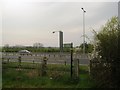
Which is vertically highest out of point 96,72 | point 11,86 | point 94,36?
point 94,36

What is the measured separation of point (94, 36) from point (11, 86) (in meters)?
4.37

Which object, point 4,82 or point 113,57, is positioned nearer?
point 113,57

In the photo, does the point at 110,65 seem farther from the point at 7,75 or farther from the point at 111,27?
the point at 7,75

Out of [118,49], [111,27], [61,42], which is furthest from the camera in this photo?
[61,42]

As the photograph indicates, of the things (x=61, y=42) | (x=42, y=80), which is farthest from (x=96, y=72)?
(x=61, y=42)

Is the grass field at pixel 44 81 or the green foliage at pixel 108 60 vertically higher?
the green foliage at pixel 108 60

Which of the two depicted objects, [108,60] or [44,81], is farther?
[44,81]

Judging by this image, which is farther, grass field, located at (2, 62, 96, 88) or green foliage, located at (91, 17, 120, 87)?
grass field, located at (2, 62, 96, 88)

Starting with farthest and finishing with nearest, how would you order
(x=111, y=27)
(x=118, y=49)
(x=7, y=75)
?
1. (x=7, y=75)
2. (x=111, y=27)
3. (x=118, y=49)

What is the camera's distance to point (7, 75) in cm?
1308

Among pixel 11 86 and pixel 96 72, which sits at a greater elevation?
pixel 96 72

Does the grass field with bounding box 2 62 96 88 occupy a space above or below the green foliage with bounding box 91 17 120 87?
below

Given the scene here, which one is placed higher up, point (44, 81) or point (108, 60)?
point (108, 60)

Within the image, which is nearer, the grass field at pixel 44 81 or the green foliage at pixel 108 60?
the green foliage at pixel 108 60
